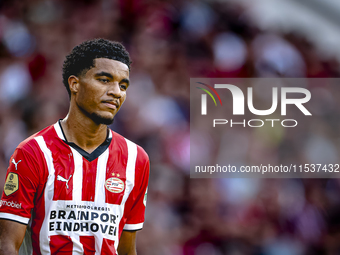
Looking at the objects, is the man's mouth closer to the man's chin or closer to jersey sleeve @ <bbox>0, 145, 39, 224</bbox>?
the man's chin

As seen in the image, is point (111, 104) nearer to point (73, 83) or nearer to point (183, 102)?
point (73, 83)

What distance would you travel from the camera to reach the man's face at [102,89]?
1.32m

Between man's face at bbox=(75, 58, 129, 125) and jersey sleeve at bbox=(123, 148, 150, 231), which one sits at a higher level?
man's face at bbox=(75, 58, 129, 125)

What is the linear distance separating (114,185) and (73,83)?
1.39 feet

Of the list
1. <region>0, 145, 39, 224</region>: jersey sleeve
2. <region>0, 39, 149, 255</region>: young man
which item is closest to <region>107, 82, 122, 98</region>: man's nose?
<region>0, 39, 149, 255</region>: young man

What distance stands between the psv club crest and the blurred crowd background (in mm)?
1495

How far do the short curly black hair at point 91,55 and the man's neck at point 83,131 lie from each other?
18cm

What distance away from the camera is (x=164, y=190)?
311 cm

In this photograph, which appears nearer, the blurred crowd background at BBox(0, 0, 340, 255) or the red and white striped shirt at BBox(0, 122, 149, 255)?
the red and white striped shirt at BBox(0, 122, 149, 255)

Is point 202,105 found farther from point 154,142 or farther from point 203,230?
point 203,230

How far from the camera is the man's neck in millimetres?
1398

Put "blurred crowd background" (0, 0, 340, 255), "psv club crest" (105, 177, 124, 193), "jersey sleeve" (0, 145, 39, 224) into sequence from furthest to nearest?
"blurred crowd background" (0, 0, 340, 255)
"psv club crest" (105, 177, 124, 193)
"jersey sleeve" (0, 145, 39, 224)

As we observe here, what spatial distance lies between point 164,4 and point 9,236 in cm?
276

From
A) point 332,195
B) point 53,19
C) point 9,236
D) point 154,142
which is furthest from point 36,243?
point 332,195
